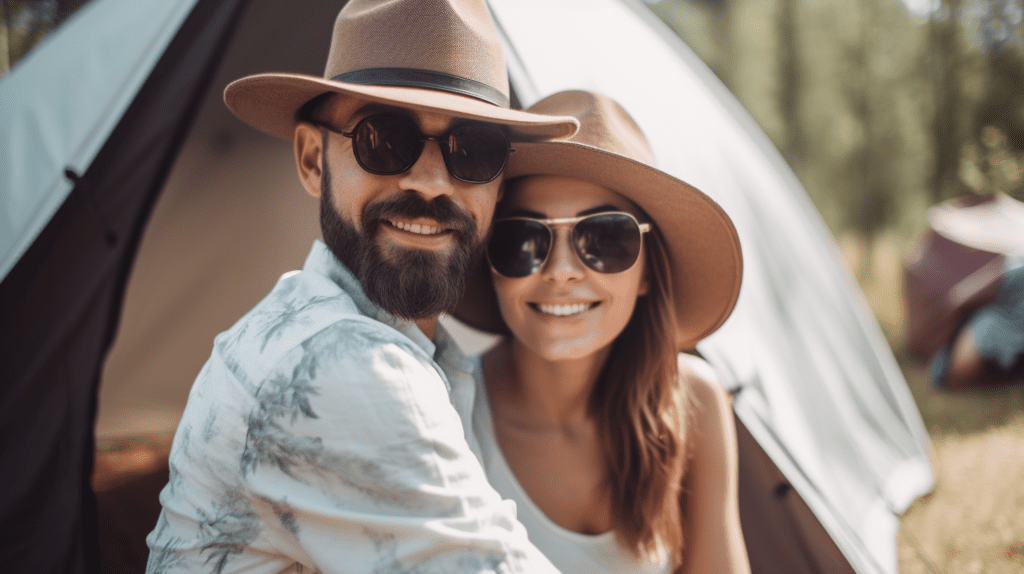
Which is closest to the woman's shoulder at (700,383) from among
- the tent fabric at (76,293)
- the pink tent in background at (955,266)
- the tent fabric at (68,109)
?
the tent fabric at (76,293)

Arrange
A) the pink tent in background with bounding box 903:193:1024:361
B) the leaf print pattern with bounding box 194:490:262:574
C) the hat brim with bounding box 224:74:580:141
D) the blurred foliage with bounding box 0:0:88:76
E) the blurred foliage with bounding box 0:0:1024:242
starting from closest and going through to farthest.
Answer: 1. the leaf print pattern with bounding box 194:490:262:574
2. the hat brim with bounding box 224:74:580:141
3. the pink tent in background with bounding box 903:193:1024:361
4. the blurred foliage with bounding box 0:0:88:76
5. the blurred foliage with bounding box 0:0:1024:242

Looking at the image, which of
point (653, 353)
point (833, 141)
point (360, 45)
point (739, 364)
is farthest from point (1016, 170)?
point (360, 45)

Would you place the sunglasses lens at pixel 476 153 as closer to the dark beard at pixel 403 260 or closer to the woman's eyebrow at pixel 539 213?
the dark beard at pixel 403 260

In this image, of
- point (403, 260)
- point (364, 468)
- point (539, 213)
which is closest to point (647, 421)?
point (539, 213)

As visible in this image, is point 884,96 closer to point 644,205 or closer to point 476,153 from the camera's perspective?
point 644,205

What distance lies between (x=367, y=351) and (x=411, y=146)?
44cm

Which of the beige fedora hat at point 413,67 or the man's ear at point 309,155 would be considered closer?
the beige fedora hat at point 413,67

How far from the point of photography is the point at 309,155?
54.3 inches

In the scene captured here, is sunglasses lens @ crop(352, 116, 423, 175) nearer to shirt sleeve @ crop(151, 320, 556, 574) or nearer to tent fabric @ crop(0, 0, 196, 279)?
shirt sleeve @ crop(151, 320, 556, 574)

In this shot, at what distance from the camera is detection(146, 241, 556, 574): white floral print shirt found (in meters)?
0.91

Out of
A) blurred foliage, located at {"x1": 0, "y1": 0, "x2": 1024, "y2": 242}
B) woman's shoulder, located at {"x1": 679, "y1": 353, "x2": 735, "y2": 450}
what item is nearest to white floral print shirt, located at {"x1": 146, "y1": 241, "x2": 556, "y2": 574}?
woman's shoulder, located at {"x1": 679, "y1": 353, "x2": 735, "y2": 450}

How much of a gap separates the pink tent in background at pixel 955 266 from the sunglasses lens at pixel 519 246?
4170 millimetres

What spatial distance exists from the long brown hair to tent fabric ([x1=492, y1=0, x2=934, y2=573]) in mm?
442

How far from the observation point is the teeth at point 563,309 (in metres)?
1.45
